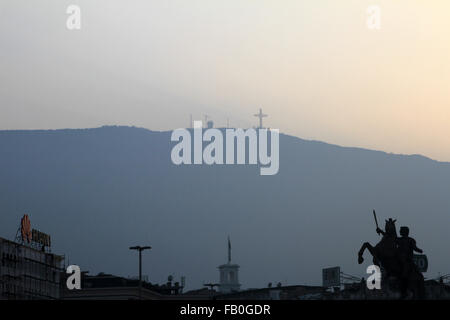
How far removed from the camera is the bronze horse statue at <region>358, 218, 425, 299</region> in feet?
274

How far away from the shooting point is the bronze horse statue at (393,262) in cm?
8350

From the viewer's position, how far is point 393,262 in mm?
83688
